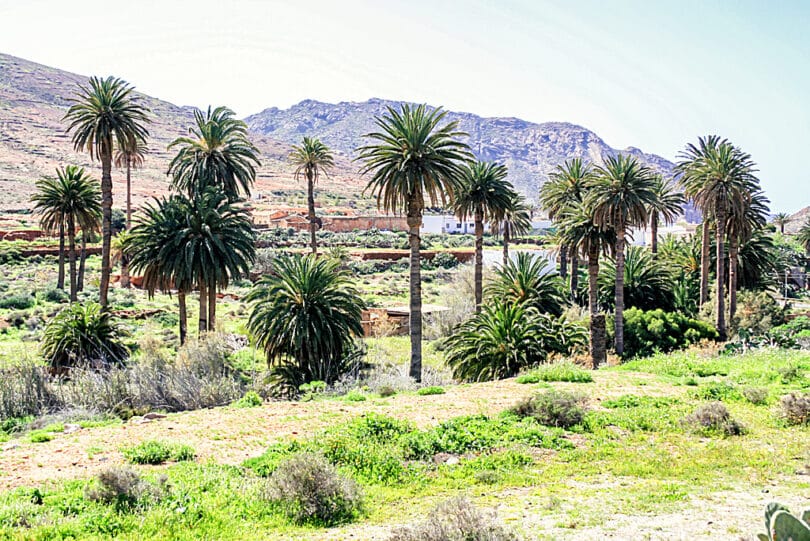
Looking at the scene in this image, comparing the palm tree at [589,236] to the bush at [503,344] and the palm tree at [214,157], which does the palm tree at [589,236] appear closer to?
the bush at [503,344]

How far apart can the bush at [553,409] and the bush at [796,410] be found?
403cm

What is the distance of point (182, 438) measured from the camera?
13188 millimetres

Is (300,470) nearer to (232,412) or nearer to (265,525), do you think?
(265,525)

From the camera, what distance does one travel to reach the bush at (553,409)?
45.4 feet

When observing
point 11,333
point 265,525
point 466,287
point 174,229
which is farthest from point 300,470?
point 466,287

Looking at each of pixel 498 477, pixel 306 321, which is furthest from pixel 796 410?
pixel 306 321

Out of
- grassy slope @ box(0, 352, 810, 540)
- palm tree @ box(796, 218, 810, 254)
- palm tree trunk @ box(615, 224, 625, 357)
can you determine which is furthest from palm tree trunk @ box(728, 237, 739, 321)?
palm tree @ box(796, 218, 810, 254)

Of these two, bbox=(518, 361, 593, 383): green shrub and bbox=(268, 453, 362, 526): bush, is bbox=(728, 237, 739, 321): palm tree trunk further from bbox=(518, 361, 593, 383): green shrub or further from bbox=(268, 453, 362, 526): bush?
bbox=(268, 453, 362, 526): bush

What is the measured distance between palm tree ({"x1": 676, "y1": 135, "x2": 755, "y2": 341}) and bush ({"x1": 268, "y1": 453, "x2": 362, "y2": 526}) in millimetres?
29946

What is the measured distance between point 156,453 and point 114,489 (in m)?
2.62

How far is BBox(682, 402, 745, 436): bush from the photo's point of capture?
512 inches

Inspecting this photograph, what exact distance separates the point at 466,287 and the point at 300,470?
38.9 metres

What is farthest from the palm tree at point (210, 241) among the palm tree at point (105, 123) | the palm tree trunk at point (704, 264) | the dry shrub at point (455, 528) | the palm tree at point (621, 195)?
the palm tree trunk at point (704, 264)

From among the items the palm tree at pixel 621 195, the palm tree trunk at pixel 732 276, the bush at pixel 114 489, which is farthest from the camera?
the palm tree trunk at pixel 732 276
